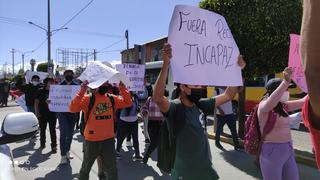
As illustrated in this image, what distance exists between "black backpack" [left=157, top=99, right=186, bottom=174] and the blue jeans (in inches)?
188

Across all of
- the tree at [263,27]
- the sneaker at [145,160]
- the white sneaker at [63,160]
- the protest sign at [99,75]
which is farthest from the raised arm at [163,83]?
the tree at [263,27]

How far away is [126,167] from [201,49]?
4788 millimetres

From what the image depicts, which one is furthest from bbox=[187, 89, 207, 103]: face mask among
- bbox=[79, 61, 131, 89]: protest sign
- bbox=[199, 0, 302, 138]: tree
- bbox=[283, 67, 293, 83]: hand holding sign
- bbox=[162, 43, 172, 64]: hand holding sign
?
bbox=[199, 0, 302, 138]: tree

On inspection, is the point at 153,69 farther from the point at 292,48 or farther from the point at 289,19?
the point at 292,48

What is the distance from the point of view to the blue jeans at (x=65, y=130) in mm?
8156

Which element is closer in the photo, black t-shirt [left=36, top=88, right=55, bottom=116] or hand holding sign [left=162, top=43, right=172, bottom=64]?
hand holding sign [left=162, top=43, right=172, bottom=64]

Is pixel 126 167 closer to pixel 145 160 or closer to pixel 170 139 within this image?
pixel 145 160

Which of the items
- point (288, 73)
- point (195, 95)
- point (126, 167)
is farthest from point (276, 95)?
point (126, 167)

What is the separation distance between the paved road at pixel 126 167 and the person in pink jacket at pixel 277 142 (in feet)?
8.83

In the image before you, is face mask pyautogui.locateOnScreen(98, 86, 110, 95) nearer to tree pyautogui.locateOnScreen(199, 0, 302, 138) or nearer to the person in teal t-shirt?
the person in teal t-shirt

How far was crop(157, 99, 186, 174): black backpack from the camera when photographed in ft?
11.9

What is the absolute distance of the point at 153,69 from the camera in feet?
76.8

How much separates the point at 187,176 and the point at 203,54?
1.02 m

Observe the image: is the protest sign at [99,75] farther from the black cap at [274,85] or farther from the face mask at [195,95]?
the black cap at [274,85]
